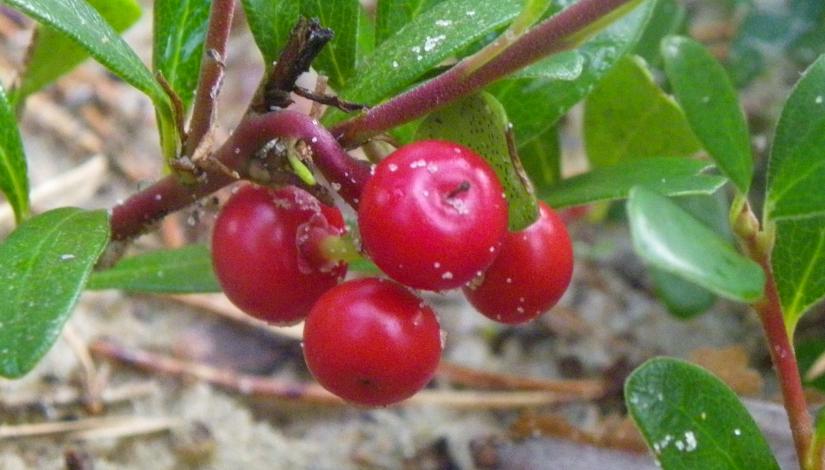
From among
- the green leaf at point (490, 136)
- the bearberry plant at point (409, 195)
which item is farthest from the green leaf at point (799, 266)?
the green leaf at point (490, 136)

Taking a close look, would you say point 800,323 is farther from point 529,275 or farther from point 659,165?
point 529,275

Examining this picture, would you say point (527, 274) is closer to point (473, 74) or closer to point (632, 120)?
point (473, 74)

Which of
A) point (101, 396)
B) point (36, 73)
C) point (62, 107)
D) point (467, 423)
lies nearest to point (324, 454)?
point (467, 423)

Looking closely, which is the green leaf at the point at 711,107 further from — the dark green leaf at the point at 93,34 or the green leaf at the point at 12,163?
the green leaf at the point at 12,163

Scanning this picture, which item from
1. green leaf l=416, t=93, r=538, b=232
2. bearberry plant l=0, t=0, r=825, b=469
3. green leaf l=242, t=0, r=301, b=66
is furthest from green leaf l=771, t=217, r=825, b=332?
green leaf l=242, t=0, r=301, b=66

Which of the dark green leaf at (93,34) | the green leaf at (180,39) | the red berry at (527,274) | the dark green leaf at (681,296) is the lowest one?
the dark green leaf at (681,296)
